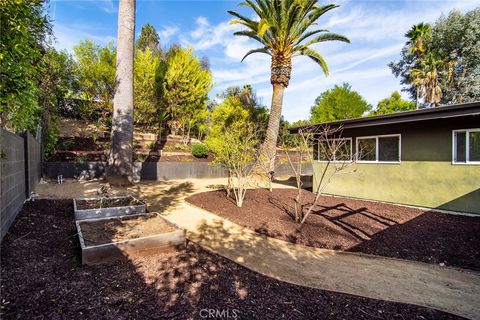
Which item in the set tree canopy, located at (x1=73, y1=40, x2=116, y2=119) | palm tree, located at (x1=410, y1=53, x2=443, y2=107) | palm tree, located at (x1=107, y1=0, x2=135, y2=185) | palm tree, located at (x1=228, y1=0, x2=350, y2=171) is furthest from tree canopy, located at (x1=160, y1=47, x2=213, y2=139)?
palm tree, located at (x1=410, y1=53, x2=443, y2=107)

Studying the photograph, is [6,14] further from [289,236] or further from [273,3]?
[273,3]

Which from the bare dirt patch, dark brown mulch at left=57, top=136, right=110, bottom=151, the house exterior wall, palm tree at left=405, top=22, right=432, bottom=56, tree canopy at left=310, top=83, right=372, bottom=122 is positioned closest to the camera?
the bare dirt patch

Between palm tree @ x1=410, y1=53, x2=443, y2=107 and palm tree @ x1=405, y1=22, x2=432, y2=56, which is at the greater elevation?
palm tree @ x1=405, y1=22, x2=432, y2=56

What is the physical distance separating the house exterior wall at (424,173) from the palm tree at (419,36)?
21536 mm

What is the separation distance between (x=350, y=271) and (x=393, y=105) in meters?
34.0

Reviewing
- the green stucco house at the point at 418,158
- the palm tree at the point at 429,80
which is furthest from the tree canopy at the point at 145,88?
the palm tree at the point at 429,80

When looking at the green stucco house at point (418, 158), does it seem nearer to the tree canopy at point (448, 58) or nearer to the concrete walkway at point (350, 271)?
the concrete walkway at point (350, 271)

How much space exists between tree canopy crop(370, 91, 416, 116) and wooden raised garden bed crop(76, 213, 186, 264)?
33.7 meters

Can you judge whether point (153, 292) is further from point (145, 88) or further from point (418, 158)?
point (145, 88)

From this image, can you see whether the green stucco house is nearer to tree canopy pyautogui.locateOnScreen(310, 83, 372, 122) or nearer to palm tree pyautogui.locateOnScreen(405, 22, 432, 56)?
palm tree pyautogui.locateOnScreen(405, 22, 432, 56)

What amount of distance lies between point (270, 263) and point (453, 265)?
3046 millimetres

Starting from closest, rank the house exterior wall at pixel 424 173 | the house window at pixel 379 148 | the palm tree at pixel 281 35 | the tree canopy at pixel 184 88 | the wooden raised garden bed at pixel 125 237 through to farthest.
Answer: the wooden raised garden bed at pixel 125 237, the house exterior wall at pixel 424 173, the house window at pixel 379 148, the palm tree at pixel 281 35, the tree canopy at pixel 184 88

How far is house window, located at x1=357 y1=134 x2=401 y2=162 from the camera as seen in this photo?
8.23 meters

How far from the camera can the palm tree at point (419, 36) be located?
23375mm
